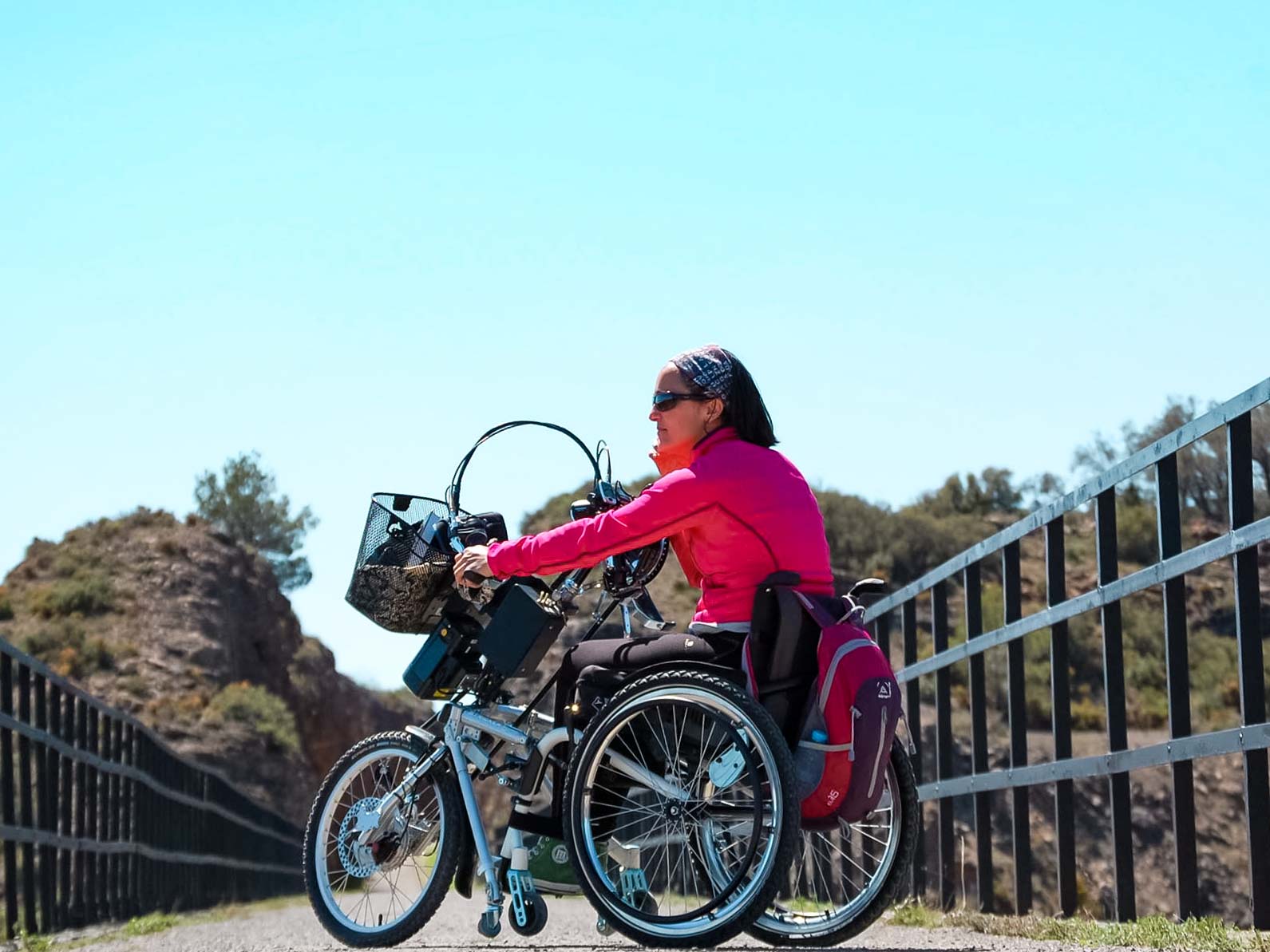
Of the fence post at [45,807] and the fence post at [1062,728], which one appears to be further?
the fence post at [45,807]

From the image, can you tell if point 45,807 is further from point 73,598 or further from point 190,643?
point 73,598

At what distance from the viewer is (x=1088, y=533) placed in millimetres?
52938

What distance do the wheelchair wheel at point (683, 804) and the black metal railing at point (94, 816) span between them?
14.7ft

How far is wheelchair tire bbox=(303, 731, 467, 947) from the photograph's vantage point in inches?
228

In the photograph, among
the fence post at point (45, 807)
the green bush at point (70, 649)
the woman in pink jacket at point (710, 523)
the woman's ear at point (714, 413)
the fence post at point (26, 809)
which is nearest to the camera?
the woman in pink jacket at point (710, 523)

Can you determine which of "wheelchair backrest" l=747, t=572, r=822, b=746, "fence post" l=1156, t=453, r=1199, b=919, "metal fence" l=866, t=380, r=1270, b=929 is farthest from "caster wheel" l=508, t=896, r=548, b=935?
"fence post" l=1156, t=453, r=1199, b=919

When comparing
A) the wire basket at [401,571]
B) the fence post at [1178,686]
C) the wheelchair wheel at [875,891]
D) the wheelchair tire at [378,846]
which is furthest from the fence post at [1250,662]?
the wire basket at [401,571]

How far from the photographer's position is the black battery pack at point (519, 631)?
5871mm

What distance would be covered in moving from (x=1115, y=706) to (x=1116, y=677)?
0.12m

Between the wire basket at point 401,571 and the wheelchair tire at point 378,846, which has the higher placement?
the wire basket at point 401,571

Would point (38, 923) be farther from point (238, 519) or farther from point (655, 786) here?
point (238, 519)

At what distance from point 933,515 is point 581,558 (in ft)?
173

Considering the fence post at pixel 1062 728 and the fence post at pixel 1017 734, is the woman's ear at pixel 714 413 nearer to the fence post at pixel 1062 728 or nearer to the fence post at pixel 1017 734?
the fence post at pixel 1062 728

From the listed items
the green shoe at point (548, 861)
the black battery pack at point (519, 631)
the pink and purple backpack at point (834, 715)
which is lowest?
the green shoe at point (548, 861)
